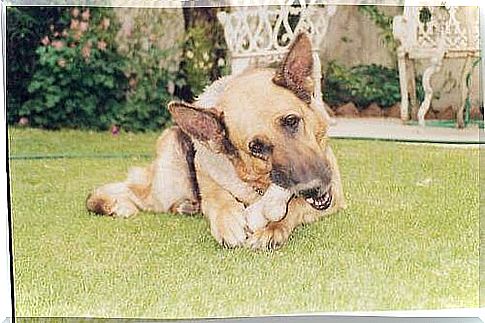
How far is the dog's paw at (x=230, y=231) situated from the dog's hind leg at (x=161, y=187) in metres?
0.08

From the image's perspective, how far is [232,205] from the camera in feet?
6.89

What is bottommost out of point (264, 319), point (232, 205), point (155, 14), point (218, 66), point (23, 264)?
point (264, 319)

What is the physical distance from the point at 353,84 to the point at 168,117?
0.52 meters

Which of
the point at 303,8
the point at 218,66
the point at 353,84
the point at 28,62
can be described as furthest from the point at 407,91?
the point at 28,62

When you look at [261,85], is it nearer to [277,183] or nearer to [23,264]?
[277,183]

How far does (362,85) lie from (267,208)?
431 millimetres

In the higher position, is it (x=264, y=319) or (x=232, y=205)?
(x=232, y=205)

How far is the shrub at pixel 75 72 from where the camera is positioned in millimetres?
2053

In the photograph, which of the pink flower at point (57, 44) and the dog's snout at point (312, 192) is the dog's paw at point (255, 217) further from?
the pink flower at point (57, 44)

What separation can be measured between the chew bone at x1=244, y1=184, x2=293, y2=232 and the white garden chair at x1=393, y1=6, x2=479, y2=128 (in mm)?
436

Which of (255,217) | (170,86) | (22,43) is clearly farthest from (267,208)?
(22,43)

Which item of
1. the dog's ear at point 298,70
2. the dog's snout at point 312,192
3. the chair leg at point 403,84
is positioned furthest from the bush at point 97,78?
the chair leg at point 403,84

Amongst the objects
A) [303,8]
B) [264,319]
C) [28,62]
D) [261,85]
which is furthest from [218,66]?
[264,319]

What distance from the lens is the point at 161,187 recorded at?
2.12m
